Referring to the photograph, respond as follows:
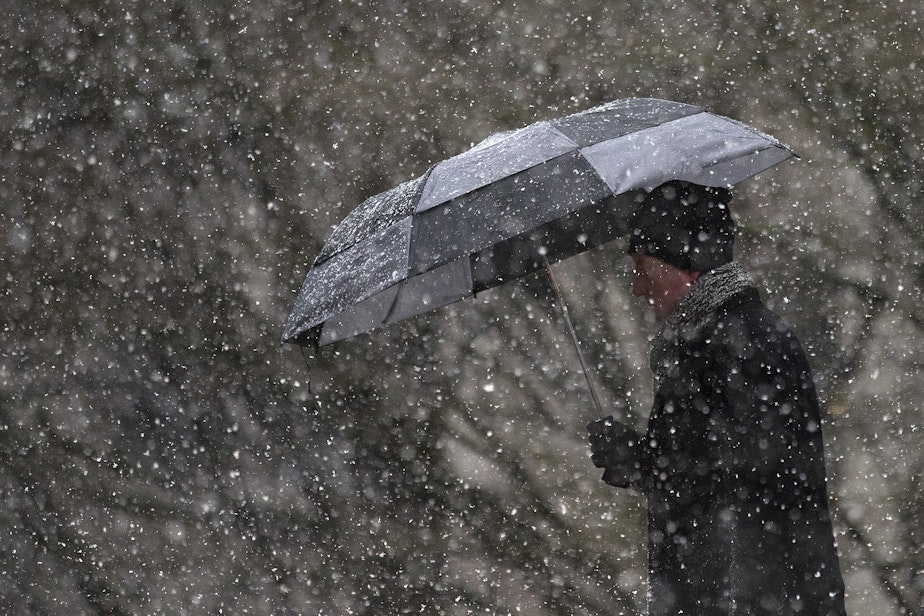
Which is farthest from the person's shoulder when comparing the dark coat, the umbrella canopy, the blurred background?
the blurred background

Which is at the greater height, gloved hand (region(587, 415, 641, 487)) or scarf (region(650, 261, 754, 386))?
scarf (region(650, 261, 754, 386))

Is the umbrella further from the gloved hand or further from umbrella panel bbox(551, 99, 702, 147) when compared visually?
the gloved hand

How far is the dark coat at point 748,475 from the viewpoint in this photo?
219cm

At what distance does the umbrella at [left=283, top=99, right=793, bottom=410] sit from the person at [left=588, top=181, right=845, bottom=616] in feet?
0.47

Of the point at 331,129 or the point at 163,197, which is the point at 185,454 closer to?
the point at 163,197

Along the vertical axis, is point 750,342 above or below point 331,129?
above

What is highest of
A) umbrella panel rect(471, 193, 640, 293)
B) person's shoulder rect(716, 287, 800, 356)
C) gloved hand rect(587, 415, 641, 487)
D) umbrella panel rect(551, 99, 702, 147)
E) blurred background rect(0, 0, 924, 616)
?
umbrella panel rect(551, 99, 702, 147)

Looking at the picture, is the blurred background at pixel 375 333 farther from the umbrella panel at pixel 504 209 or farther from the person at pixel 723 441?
the umbrella panel at pixel 504 209

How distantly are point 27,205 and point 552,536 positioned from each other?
3186mm

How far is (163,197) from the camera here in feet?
15.6

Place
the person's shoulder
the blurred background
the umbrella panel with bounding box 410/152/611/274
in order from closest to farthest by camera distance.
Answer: the umbrella panel with bounding box 410/152/611/274, the person's shoulder, the blurred background

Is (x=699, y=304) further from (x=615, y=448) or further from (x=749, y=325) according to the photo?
(x=615, y=448)

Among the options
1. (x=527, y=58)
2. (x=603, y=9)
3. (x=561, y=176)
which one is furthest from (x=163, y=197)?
(x=561, y=176)

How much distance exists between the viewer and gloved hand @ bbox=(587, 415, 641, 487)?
2.43m
